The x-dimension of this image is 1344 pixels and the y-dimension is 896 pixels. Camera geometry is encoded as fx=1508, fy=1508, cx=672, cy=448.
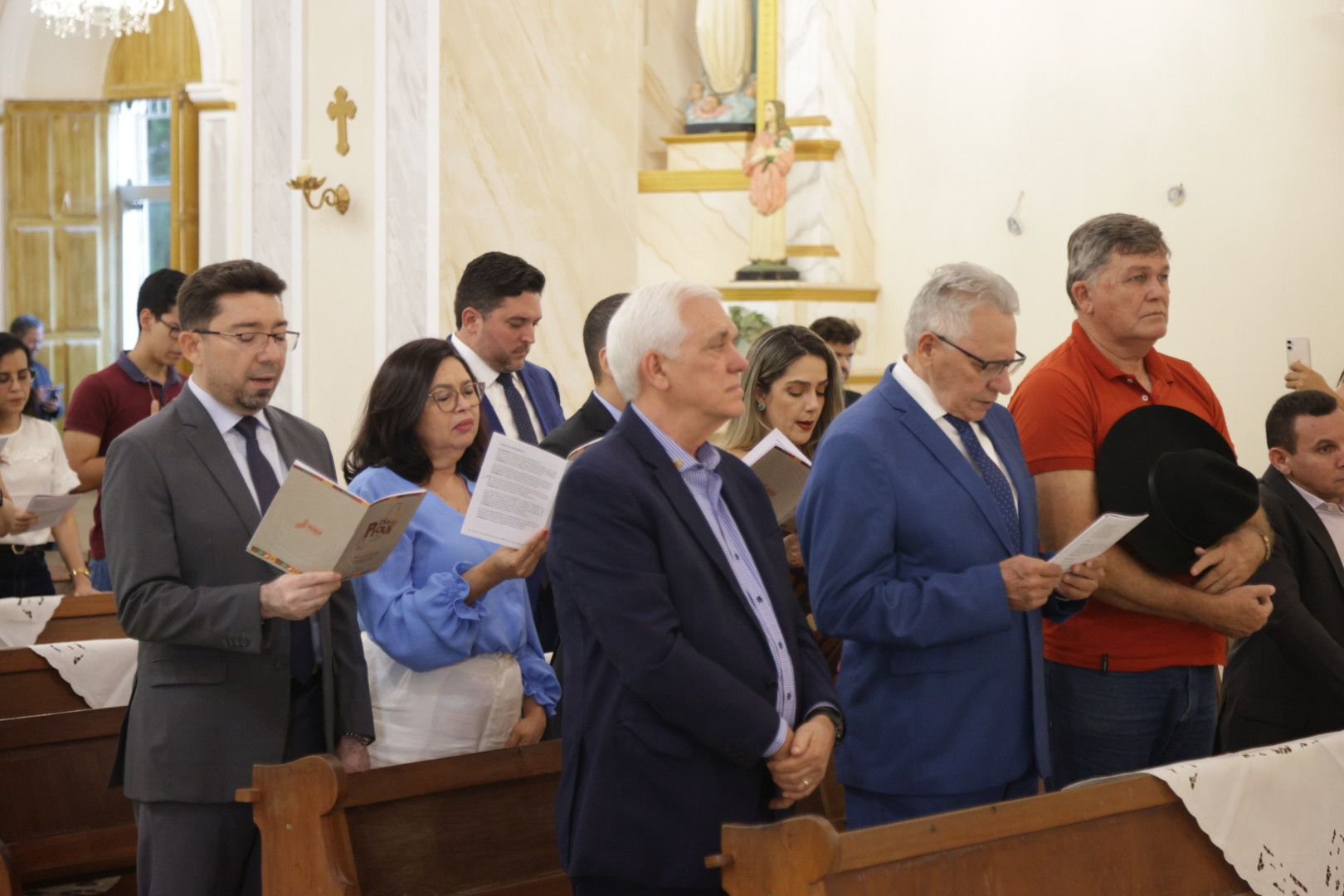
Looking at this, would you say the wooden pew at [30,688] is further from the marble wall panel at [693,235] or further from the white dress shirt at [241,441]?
the marble wall panel at [693,235]

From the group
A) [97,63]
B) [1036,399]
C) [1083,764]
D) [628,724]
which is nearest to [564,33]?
[1036,399]

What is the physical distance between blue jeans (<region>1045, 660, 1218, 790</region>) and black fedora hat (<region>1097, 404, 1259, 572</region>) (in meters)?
0.24

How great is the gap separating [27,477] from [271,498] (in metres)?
3.20

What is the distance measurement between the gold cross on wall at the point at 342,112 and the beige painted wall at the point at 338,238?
0.03m

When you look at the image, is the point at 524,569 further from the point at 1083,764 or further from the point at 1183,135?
the point at 1183,135

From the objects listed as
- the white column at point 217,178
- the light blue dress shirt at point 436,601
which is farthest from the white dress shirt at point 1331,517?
the white column at point 217,178

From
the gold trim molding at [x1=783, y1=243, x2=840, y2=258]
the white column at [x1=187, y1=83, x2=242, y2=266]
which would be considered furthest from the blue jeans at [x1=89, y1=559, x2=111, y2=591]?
the white column at [x1=187, y1=83, x2=242, y2=266]

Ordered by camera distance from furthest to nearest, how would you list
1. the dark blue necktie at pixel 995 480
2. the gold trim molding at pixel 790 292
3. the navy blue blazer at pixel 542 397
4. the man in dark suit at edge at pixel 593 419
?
the gold trim molding at pixel 790 292, the navy blue blazer at pixel 542 397, the man in dark suit at edge at pixel 593 419, the dark blue necktie at pixel 995 480

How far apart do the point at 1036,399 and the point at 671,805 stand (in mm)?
1407

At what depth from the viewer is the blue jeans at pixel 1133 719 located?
10.3 feet

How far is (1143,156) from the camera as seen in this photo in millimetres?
9422

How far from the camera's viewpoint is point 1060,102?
972cm

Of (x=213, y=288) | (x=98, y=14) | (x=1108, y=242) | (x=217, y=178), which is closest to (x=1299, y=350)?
(x=1108, y=242)

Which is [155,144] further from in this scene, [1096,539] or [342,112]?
[1096,539]
